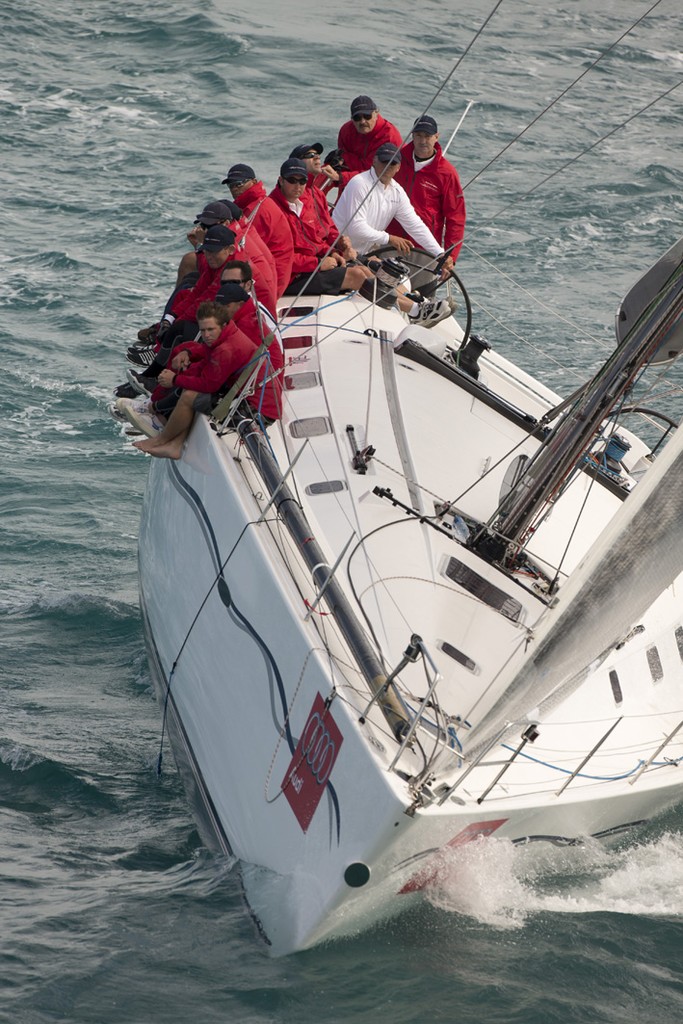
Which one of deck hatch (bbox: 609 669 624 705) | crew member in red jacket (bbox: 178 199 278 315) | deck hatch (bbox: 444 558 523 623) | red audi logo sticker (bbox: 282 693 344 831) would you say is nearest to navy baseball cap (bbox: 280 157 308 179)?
crew member in red jacket (bbox: 178 199 278 315)

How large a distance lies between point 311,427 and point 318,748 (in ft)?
7.50

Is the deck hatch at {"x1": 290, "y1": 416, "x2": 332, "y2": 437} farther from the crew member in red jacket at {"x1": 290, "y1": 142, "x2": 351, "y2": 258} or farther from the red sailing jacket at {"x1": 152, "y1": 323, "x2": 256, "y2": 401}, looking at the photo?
the crew member in red jacket at {"x1": 290, "y1": 142, "x2": 351, "y2": 258}

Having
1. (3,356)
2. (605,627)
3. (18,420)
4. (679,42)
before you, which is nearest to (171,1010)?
(605,627)

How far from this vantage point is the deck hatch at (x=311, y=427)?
22.0ft

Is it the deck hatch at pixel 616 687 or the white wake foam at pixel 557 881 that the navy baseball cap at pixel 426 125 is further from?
the white wake foam at pixel 557 881

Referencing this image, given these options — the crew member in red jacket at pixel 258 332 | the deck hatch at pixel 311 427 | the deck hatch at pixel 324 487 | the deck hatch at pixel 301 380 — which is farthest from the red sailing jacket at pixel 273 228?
Answer: the deck hatch at pixel 324 487

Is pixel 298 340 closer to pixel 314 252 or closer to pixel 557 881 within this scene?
pixel 314 252

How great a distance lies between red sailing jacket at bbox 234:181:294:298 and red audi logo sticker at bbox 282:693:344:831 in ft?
11.5

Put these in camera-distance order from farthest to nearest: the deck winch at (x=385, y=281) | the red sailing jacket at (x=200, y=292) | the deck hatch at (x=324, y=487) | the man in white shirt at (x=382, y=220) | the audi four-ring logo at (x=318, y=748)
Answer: the man in white shirt at (x=382, y=220) → the deck winch at (x=385, y=281) → the red sailing jacket at (x=200, y=292) → the deck hatch at (x=324, y=487) → the audi four-ring logo at (x=318, y=748)

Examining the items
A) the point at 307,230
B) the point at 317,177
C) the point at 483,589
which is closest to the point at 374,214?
the point at 317,177

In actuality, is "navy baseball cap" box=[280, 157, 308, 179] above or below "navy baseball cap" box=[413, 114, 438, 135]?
below

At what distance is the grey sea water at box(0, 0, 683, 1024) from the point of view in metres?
5.07

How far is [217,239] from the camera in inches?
266

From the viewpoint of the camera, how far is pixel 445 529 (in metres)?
6.06
